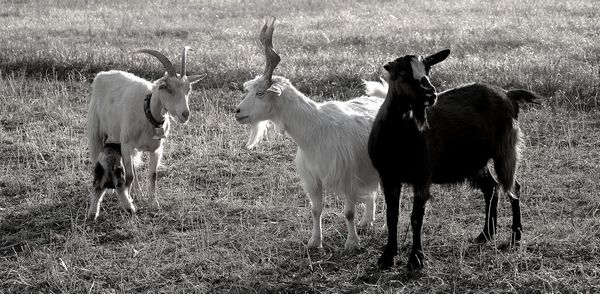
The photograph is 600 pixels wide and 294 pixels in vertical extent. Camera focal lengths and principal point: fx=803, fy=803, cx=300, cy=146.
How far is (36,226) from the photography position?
7.75m

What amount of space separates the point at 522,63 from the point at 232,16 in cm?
1088

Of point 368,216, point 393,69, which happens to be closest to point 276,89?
point 393,69

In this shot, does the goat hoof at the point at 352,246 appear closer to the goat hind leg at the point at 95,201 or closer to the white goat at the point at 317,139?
the white goat at the point at 317,139

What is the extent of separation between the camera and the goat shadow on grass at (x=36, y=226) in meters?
7.28

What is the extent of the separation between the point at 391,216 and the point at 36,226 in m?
3.54

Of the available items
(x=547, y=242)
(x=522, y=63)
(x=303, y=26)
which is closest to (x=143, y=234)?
(x=547, y=242)

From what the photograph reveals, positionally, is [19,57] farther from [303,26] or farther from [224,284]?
[224,284]

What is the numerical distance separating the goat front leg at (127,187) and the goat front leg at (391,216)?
287 cm

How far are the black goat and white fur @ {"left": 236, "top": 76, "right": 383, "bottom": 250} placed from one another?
23.9 inches

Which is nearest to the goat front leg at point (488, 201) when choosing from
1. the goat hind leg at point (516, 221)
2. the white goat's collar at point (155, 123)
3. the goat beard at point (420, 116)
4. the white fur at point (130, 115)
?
the goat hind leg at point (516, 221)

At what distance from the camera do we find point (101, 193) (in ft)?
A: 26.2

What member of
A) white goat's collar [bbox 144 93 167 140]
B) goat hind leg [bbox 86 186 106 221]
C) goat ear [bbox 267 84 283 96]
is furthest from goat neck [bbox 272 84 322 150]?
goat hind leg [bbox 86 186 106 221]

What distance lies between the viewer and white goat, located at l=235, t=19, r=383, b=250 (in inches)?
274

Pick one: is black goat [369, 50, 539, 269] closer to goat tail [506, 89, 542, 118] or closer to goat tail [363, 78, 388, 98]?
goat tail [506, 89, 542, 118]
